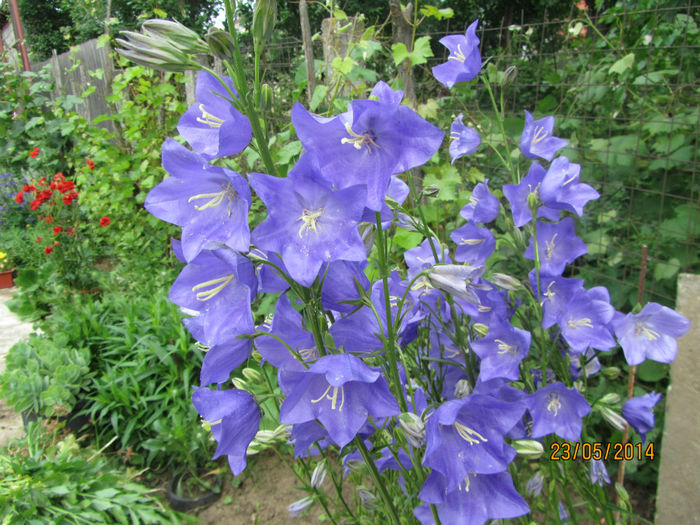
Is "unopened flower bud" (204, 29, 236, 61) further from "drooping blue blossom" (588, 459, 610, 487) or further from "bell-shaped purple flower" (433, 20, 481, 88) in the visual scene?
"drooping blue blossom" (588, 459, 610, 487)

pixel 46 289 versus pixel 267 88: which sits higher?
pixel 267 88

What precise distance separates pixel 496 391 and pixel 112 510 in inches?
65.5

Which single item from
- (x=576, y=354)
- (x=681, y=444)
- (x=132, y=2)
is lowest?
(x=681, y=444)

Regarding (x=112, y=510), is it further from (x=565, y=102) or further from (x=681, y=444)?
(x=565, y=102)

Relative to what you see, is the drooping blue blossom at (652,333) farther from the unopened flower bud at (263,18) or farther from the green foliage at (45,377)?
the green foliage at (45,377)

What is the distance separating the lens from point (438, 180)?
2301 mm

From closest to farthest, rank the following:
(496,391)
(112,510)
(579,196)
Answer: (496,391) < (579,196) < (112,510)

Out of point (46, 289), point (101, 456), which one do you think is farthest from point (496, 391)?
point (46, 289)

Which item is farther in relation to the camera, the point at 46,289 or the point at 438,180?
the point at 46,289

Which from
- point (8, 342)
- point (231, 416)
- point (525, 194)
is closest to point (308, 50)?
point (525, 194)

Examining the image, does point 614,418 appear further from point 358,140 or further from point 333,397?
point 358,140

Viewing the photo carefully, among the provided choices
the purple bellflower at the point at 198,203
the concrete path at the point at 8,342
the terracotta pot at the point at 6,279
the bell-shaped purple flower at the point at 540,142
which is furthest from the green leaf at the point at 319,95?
the terracotta pot at the point at 6,279

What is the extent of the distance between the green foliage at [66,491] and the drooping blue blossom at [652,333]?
1.72 meters

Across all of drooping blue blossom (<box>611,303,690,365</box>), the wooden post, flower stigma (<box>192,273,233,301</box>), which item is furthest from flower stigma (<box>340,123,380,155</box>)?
the wooden post
